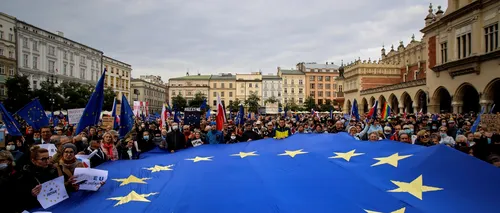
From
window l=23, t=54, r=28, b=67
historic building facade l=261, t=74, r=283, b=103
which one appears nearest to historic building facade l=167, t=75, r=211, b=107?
historic building facade l=261, t=74, r=283, b=103

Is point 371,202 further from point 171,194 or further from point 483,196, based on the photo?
point 171,194

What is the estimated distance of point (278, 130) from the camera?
36.0ft

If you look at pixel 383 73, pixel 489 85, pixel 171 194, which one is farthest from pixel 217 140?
pixel 383 73

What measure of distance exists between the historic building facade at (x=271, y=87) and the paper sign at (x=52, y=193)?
345 ft

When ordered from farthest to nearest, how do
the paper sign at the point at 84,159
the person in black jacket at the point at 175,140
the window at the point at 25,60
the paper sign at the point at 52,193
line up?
the window at the point at 25,60 → the person in black jacket at the point at 175,140 → the paper sign at the point at 84,159 → the paper sign at the point at 52,193

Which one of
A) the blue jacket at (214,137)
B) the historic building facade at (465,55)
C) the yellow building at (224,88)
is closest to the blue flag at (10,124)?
the blue jacket at (214,137)

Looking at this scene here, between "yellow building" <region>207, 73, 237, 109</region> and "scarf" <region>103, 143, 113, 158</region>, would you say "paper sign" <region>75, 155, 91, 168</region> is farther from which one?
"yellow building" <region>207, 73, 237, 109</region>

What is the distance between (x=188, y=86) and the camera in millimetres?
114062

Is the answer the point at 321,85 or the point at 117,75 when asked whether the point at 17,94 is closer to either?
the point at 117,75

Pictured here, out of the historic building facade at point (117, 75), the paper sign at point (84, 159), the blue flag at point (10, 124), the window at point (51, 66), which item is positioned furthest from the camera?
the historic building facade at point (117, 75)

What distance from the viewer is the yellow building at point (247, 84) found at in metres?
111

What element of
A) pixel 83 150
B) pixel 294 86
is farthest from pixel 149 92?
pixel 83 150

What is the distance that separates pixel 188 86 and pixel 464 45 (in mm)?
93897

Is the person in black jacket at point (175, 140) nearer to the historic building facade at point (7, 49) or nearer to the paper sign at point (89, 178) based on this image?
the paper sign at point (89, 178)
